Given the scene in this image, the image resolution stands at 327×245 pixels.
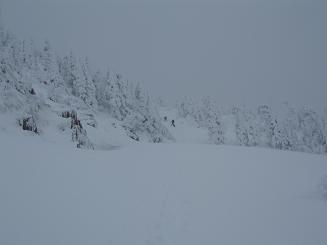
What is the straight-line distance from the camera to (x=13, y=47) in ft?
210

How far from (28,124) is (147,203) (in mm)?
16269

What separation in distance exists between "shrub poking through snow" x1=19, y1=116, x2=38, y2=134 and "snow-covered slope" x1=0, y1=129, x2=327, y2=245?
21.4ft

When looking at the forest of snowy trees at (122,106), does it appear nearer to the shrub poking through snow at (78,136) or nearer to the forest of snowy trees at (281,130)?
the forest of snowy trees at (281,130)

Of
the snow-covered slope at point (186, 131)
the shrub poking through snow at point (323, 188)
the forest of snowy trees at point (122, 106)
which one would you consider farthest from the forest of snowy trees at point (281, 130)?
the shrub poking through snow at point (323, 188)

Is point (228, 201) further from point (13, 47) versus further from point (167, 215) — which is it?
point (13, 47)

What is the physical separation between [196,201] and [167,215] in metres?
2.03

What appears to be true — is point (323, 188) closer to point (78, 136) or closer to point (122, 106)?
point (78, 136)

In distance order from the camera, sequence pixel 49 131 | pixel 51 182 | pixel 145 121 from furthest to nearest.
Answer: pixel 145 121, pixel 49 131, pixel 51 182

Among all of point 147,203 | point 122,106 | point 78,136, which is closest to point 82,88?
point 122,106

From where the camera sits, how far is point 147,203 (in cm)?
1056

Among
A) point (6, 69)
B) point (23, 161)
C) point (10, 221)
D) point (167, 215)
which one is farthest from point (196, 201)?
point (6, 69)

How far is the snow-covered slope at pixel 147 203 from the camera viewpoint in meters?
7.88

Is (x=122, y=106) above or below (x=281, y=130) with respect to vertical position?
above

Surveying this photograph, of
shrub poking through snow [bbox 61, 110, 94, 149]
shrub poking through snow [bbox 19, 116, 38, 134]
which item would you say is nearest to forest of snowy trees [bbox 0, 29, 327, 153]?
shrub poking through snow [bbox 61, 110, 94, 149]
